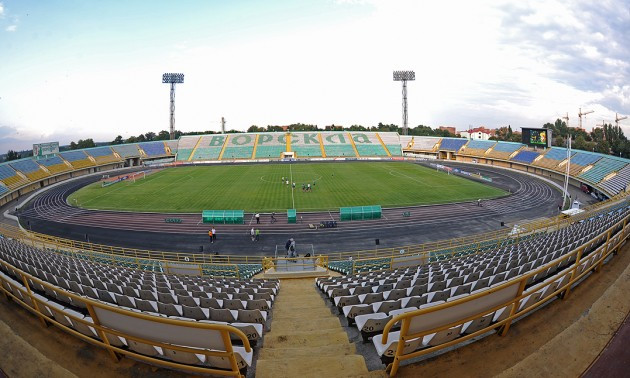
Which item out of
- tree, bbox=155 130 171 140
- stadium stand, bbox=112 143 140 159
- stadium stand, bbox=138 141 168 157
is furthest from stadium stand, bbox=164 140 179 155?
tree, bbox=155 130 171 140

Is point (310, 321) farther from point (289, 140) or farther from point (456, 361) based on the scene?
point (289, 140)

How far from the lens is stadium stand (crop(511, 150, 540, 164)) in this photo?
2539 inches

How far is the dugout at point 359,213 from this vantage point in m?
31.1

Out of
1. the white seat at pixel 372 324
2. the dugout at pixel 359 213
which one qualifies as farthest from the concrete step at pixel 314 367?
the dugout at pixel 359 213

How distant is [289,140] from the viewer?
92562 millimetres

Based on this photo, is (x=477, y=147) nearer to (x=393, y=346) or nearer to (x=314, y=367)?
(x=393, y=346)

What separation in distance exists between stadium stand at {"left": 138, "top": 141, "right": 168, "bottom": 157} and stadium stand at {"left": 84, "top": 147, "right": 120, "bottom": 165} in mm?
8389

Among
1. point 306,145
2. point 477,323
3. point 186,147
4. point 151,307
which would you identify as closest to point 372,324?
point 477,323

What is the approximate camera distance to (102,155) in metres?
75.9

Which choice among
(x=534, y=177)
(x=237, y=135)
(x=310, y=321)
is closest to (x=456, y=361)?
(x=310, y=321)

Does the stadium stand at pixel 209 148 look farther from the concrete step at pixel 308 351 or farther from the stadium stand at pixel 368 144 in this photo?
the concrete step at pixel 308 351

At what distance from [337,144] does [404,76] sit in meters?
32.2

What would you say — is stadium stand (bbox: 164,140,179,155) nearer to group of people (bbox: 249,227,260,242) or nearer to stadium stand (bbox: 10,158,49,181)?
stadium stand (bbox: 10,158,49,181)

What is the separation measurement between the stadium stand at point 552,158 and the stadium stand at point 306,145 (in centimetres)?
4958
